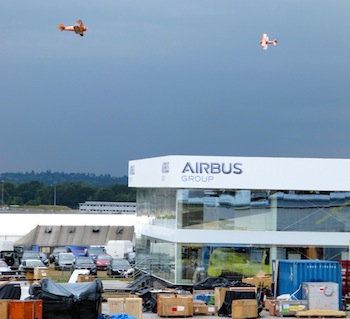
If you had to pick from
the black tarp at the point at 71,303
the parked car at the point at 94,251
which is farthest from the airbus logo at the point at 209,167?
the parked car at the point at 94,251

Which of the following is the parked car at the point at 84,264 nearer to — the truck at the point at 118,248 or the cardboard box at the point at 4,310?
the truck at the point at 118,248

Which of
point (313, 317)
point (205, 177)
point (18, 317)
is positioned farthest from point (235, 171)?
point (18, 317)

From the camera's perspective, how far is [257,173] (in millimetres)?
48188

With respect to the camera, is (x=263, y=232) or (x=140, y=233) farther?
(x=140, y=233)

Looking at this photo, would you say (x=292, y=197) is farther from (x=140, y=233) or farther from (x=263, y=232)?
(x=140, y=233)

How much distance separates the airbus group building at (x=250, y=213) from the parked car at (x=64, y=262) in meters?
18.3

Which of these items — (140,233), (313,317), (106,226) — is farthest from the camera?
(106,226)

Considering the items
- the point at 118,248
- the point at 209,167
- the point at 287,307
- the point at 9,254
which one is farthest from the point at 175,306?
the point at 118,248

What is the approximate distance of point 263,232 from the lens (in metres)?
48.6

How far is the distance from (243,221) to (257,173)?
243cm

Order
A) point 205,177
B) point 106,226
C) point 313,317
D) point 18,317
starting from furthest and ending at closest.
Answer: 1. point 106,226
2. point 205,177
3. point 313,317
4. point 18,317

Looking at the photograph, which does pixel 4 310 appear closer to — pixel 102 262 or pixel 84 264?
pixel 84 264

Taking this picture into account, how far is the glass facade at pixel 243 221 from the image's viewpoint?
48125mm

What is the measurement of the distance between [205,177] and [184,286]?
5317 mm
